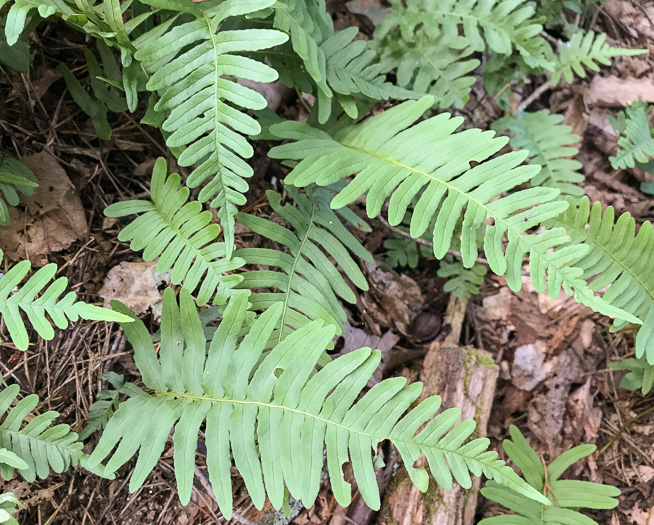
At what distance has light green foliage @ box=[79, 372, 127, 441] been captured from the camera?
5.88 feet

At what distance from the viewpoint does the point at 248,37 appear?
4.92 feet

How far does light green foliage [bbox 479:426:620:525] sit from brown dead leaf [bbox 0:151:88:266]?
83.2 inches

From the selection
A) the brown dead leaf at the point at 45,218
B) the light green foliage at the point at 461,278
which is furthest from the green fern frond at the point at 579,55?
the brown dead leaf at the point at 45,218

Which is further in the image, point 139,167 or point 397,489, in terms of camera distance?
point 139,167

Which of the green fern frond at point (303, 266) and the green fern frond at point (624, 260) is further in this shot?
the green fern frond at point (624, 260)

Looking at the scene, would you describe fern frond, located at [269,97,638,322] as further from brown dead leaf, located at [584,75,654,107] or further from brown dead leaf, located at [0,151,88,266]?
brown dead leaf, located at [584,75,654,107]

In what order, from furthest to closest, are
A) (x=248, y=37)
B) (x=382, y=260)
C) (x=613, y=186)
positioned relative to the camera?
(x=613, y=186), (x=382, y=260), (x=248, y=37)

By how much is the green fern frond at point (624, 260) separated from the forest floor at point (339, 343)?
0.70m

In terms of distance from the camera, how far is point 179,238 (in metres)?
1.81

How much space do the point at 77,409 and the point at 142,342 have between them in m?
0.57

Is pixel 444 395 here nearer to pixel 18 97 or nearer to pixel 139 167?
pixel 139 167

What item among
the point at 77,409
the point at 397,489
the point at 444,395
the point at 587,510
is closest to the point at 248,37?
the point at 77,409

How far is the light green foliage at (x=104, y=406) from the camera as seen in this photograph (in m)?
1.79

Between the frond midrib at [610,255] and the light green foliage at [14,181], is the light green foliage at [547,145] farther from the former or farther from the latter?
the light green foliage at [14,181]
